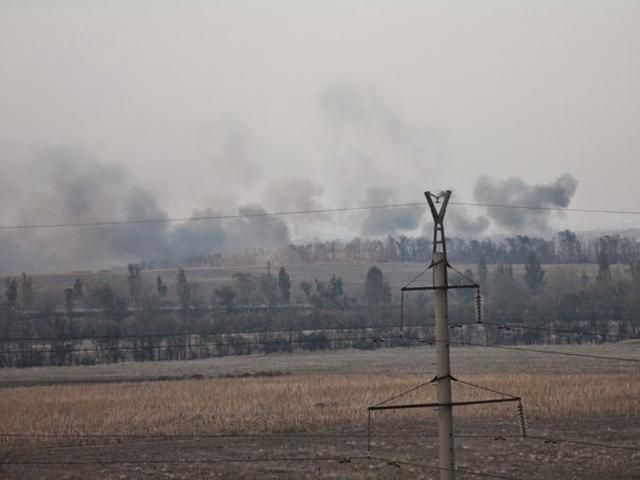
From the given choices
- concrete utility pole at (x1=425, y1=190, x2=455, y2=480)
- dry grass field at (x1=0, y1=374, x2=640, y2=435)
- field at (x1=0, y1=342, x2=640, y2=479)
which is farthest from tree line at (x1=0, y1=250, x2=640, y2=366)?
concrete utility pole at (x1=425, y1=190, x2=455, y2=480)

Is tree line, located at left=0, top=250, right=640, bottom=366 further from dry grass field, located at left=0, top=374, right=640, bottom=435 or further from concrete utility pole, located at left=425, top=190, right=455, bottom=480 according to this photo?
concrete utility pole, located at left=425, top=190, right=455, bottom=480

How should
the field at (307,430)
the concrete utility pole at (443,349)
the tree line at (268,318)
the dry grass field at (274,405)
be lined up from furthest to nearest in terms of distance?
1. the tree line at (268,318)
2. the dry grass field at (274,405)
3. the field at (307,430)
4. the concrete utility pole at (443,349)

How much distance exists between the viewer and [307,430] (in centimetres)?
4203

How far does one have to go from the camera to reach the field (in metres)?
33.2

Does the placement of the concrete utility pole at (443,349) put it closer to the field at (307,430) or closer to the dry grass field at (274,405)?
the field at (307,430)

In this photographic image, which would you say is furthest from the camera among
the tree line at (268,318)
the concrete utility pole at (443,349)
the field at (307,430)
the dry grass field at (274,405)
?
the tree line at (268,318)

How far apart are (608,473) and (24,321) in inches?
5395

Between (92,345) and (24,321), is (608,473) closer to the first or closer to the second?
(92,345)

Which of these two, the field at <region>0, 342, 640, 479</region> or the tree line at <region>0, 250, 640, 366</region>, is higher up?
the tree line at <region>0, 250, 640, 366</region>

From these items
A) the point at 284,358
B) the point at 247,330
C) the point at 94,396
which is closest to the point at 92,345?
the point at 247,330

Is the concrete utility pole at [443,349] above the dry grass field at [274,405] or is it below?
above

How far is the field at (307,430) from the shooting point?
109 ft

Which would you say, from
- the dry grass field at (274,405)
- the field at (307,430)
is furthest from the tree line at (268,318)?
the field at (307,430)

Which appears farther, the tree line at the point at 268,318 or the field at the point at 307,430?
the tree line at the point at 268,318
